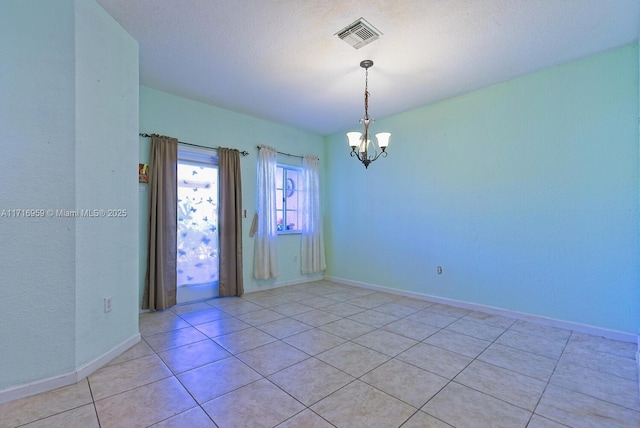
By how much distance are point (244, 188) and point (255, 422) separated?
343cm

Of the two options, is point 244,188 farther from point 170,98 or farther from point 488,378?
point 488,378

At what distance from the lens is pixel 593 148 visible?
2.92 metres

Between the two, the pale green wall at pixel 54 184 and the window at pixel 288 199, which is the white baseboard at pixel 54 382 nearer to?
the pale green wall at pixel 54 184

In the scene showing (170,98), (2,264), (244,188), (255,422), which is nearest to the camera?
(255,422)

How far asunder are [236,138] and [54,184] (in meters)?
2.76

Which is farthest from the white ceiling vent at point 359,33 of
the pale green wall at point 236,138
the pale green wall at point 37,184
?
the pale green wall at point 236,138

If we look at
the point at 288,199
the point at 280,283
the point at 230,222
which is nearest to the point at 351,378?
the point at 230,222

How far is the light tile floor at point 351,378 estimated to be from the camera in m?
1.68

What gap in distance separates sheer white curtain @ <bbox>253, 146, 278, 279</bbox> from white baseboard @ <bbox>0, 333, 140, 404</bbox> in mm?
2443

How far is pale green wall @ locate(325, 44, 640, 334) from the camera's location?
110 inches

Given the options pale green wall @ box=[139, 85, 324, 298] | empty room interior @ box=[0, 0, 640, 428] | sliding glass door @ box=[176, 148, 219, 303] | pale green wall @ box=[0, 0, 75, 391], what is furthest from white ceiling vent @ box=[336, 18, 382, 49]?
sliding glass door @ box=[176, 148, 219, 303]

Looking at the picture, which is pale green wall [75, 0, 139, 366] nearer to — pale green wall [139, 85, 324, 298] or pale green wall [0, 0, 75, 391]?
pale green wall [0, 0, 75, 391]

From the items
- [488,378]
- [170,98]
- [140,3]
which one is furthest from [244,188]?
[488,378]

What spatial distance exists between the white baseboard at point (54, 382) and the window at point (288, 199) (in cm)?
315
